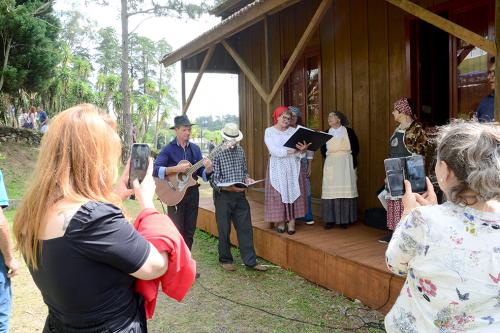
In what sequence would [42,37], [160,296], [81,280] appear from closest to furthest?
[81,280] < [160,296] < [42,37]

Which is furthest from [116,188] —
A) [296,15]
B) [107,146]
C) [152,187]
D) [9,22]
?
[9,22]

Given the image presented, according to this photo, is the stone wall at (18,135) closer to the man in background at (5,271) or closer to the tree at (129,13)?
the tree at (129,13)

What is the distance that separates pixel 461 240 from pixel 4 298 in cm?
223

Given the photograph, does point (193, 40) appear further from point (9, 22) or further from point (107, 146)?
point (9, 22)

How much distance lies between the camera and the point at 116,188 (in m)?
1.54

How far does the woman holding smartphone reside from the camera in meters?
1.20

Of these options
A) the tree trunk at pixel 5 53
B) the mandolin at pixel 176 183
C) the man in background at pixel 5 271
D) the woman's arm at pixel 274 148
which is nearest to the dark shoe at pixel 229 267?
the mandolin at pixel 176 183

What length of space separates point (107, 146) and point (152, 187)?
23 cm

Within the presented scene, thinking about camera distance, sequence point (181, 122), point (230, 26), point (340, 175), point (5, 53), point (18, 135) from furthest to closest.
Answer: point (18, 135) → point (5, 53) → point (230, 26) → point (340, 175) → point (181, 122)

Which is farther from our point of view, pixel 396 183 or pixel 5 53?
pixel 5 53

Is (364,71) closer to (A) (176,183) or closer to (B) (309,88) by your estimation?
(B) (309,88)

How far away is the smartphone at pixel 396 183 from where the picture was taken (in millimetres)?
1533

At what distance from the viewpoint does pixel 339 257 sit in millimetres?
3939

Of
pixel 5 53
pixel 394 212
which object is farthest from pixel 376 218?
pixel 5 53
